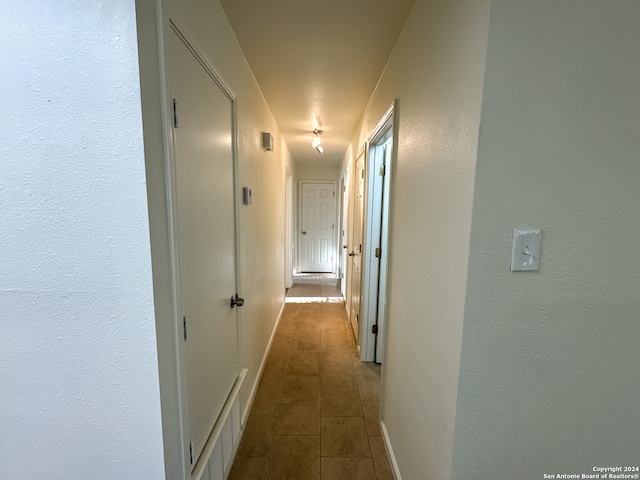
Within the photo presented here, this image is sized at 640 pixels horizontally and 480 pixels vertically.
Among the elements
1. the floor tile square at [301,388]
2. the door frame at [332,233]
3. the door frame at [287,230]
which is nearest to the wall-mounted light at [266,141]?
the door frame at [287,230]

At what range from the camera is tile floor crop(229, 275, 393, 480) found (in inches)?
56.6

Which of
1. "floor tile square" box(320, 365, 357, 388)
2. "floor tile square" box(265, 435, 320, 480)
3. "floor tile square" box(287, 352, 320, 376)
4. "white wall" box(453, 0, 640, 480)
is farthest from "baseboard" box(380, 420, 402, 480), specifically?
"floor tile square" box(287, 352, 320, 376)

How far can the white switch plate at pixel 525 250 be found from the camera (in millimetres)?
761

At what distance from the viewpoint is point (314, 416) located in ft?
5.90

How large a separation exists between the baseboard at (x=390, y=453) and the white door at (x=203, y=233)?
928 millimetres

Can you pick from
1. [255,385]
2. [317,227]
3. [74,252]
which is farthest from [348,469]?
[317,227]

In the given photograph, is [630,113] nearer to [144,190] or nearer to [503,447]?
[503,447]

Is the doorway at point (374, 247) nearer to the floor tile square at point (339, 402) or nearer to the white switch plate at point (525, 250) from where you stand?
the floor tile square at point (339, 402)

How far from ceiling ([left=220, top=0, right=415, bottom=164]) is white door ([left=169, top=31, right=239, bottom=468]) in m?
0.43

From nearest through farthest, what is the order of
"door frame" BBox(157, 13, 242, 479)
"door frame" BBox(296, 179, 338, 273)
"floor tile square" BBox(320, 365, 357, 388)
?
"door frame" BBox(157, 13, 242, 479)
"floor tile square" BBox(320, 365, 357, 388)
"door frame" BBox(296, 179, 338, 273)

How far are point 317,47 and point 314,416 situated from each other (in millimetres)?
2308

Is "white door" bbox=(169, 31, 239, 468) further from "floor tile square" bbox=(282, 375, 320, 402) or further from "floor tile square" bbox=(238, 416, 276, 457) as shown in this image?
"floor tile square" bbox=(282, 375, 320, 402)

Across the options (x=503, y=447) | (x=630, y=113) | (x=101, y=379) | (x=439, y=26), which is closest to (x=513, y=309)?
(x=503, y=447)

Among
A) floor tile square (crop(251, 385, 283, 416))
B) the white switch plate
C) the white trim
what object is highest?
the white switch plate
